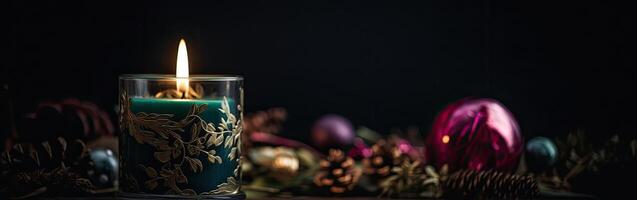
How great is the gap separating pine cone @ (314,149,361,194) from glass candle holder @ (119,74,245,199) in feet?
0.63

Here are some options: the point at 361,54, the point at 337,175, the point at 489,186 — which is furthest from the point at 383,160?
the point at 361,54

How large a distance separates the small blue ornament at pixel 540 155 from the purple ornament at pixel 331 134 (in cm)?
29

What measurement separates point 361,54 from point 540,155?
0.44 meters

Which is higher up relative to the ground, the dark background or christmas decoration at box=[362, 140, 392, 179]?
the dark background

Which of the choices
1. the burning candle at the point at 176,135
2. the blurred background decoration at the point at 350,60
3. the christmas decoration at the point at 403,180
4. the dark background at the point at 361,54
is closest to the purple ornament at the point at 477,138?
the christmas decoration at the point at 403,180


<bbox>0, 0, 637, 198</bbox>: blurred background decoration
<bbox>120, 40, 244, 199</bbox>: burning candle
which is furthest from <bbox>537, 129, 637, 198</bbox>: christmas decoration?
<bbox>120, 40, 244, 199</bbox>: burning candle

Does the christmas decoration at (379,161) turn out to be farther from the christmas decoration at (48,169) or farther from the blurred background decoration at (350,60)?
the christmas decoration at (48,169)

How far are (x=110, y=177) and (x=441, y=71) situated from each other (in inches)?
25.9

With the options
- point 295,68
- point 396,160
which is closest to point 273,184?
point 396,160

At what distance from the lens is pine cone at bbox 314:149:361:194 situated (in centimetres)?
100

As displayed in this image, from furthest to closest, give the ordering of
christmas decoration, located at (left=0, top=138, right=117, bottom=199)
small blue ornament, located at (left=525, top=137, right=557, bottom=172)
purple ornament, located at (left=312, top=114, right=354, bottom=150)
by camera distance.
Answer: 1. purple ornament, located at (left=312, top=114, right=354, bottom=150)
2. small blue ornament, located at (left=525, top=137, right=557, bottom=172)
3. christmas decoration, located at (left=0, top=138, right=117, bottom=199)

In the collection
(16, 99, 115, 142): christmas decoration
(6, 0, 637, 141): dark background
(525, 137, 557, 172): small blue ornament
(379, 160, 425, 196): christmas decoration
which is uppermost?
(6, 0, 637, 141): dark background

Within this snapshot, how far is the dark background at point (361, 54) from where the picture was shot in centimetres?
133

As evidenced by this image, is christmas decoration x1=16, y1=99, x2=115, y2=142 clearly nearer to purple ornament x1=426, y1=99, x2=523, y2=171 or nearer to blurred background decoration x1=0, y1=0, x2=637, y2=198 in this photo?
blurred background decoration x1=0, y1=0, x2=637, y2=198
